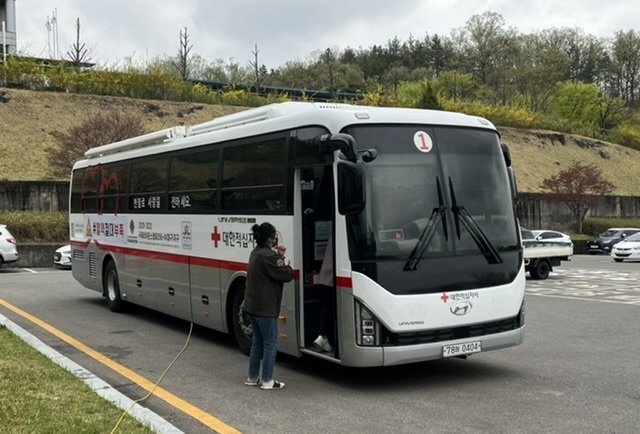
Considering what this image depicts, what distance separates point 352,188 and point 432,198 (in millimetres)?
1075

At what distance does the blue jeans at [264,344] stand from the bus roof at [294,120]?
2227 mm

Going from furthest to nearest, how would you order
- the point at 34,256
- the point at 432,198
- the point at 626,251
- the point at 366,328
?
1. the point at 626,251
2. the point at 34,256
3. the point at 432,198
4. the point at 366,328

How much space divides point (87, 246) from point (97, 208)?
1.13 m

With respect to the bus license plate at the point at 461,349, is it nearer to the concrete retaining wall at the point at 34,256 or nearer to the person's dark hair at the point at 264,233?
the person's dark hair at the point at 264,233

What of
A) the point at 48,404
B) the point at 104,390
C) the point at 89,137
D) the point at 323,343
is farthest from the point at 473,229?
the point at 89,137

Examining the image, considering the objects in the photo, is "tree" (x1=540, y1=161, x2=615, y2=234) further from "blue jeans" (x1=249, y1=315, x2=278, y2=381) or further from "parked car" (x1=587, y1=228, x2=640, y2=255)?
"blue jeans" (x1=249, y1=315, x2=278, y2=381)

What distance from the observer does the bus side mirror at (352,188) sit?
762 centimetres

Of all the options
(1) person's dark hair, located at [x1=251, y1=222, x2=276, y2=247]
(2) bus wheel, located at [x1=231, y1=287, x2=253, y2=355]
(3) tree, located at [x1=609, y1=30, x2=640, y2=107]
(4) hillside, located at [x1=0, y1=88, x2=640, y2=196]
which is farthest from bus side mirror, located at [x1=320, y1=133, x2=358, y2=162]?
(3) tree, located at [x1=609, y1=30, x2=640, y2=107]

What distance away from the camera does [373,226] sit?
26.0 feet

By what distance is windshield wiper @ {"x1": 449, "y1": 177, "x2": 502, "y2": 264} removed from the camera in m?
8.31

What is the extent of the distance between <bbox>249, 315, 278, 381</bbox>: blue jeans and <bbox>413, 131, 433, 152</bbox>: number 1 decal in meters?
2.52

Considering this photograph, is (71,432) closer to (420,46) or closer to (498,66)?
(498,66)

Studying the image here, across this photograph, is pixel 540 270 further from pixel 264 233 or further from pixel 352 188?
pixel 264 233

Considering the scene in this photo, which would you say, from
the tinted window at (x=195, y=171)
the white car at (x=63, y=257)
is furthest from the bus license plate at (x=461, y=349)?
the white car at (x=63, y=257)
